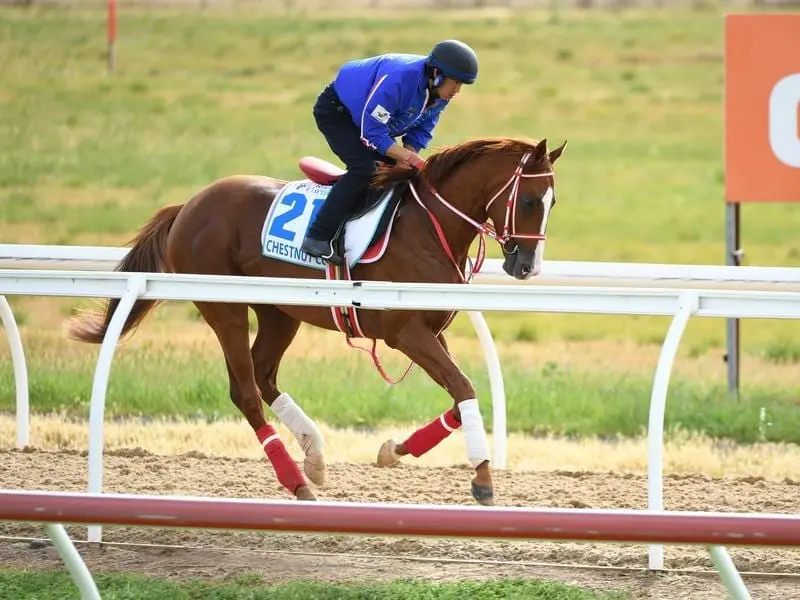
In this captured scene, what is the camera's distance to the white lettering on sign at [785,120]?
8070mm

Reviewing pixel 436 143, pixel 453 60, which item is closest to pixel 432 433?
pixel 453 60

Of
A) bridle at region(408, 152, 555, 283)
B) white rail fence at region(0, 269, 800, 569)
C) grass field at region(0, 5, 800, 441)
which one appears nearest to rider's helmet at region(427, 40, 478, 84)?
bridle at region(408, 152, 555, 283)

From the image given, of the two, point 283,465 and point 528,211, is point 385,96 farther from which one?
point 283,465

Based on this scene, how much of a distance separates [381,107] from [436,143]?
11.9m

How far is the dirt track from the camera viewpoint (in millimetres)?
4840

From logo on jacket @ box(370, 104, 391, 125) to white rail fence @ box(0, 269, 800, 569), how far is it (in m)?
0.96

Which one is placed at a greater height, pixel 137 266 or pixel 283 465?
pixel 137 266

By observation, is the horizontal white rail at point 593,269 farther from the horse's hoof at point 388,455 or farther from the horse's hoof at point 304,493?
the horse's hoof at point 304,493

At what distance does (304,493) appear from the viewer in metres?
5.64

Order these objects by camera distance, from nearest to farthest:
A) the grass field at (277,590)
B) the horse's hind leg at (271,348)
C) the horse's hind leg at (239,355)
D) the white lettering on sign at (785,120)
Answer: the grass field at (277,590)
the horse's hind leg at (239,355)
the horse's hind leg at (271,348)
the white lettering on sign at (785,120)

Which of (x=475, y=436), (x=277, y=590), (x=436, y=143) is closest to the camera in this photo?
(x=277, y=590)

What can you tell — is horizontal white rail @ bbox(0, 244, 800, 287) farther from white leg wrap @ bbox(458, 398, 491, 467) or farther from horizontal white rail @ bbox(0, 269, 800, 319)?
horizontal white rail @ bbox(0, 269, 800, 319)

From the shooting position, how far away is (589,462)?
6801 millimetres

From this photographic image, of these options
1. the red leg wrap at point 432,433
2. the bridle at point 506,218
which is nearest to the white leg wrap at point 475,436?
the red leg wrap at point 432,433
